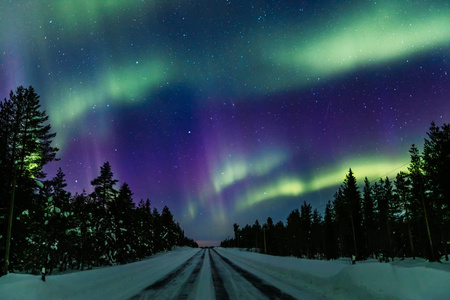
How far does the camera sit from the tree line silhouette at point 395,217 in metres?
37.5

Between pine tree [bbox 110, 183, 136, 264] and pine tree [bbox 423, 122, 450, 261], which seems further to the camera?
pine tree [bbox 110, 183, 136, 264]

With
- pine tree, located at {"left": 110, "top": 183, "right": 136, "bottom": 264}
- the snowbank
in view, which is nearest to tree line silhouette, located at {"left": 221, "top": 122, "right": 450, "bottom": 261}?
the snowbank

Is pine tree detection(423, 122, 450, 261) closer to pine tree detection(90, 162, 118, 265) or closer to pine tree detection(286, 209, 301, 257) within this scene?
pine tree detection(90, 162, 118, 265)

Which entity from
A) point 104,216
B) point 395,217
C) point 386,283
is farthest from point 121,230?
point 395,217

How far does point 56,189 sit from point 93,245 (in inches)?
586

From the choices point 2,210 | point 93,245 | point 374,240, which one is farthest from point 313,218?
point 2,210

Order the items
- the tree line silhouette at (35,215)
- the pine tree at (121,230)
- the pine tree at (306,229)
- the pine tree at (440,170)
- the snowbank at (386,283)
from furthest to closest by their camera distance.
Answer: the pine tree at (306,229) < the pine tree at (121,230) < the pine tree at (440,170) < the tree line silhouette at (35,215) < the snowbank at (386,283)

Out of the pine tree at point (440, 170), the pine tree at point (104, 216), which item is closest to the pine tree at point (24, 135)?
the pine tree at point (104, 216)

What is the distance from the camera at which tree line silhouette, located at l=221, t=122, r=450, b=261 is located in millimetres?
37469

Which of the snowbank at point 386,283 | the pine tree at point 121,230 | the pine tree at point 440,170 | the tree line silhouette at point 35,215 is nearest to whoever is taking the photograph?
the snowbank at point 386,283

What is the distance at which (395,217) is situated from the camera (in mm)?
59312

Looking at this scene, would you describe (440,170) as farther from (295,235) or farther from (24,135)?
(295,235)

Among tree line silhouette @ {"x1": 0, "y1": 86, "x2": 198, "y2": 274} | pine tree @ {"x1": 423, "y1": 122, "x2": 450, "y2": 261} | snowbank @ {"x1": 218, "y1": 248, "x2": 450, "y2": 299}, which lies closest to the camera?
snowbank @ {"x1": 218, "y1": 248, "x2": 450, "y2": 299}

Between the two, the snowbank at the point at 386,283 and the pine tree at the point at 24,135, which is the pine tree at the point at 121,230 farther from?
the snowbank at the point at 386,283
